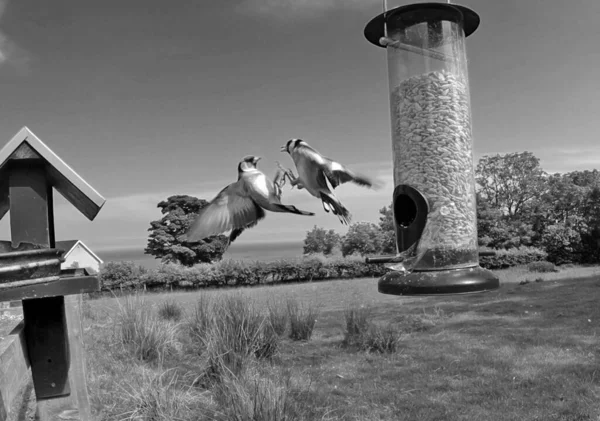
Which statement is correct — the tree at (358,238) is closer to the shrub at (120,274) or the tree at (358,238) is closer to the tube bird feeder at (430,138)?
the tube bird feeder at (430,138)

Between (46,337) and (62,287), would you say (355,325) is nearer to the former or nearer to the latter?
(46,337)

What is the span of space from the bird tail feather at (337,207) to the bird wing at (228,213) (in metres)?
0.25

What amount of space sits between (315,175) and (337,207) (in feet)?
0.49

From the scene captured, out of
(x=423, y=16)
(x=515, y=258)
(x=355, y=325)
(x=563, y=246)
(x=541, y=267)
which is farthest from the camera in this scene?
(x=563, y=246)

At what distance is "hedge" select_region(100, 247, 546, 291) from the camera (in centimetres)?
1858

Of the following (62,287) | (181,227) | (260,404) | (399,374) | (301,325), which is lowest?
(399,374)

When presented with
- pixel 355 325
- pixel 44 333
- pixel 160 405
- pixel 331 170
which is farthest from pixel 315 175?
pixel 355 325

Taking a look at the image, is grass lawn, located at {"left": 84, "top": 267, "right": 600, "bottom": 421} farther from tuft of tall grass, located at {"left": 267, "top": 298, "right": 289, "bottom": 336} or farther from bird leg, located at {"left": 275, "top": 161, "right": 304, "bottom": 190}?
bird leg, located at {"left": 275, "top": 161, "right": 304, "bottom": 190}

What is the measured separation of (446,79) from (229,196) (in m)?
2.40

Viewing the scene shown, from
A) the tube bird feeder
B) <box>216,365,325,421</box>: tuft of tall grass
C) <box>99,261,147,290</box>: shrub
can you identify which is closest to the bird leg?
the tube bird feeder

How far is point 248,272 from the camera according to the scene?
20.4 meters

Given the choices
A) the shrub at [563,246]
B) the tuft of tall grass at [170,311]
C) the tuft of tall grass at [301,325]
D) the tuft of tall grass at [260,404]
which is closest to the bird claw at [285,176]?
the tuft of tall grass at [260,404]

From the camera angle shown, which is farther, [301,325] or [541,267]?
[541,267]

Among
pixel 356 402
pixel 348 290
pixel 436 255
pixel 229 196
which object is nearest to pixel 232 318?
pixel 356 402
